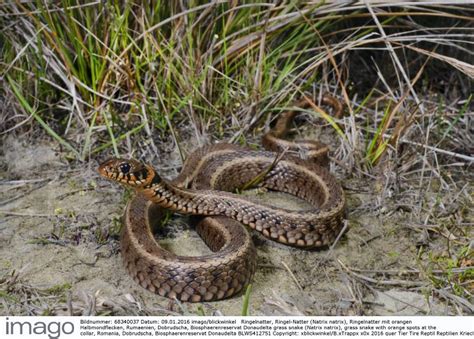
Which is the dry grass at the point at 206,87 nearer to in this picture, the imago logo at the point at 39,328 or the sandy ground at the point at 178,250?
the sandy ground at the point at 178,250

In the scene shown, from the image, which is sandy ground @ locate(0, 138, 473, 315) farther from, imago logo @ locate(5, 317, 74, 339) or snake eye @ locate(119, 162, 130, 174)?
snake eye @ locate(119, 162, 130, 174)

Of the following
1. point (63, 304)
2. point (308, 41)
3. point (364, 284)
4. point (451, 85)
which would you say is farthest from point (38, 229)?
point (451, 85)

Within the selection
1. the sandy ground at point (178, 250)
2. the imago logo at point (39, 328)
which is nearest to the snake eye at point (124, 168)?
the sandy ground at point (178, 250)

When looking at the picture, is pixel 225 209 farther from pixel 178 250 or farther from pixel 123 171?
pixel 123 171

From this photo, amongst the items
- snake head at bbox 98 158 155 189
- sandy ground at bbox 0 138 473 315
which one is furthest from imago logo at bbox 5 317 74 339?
snake head at bbox 98 158 155 189

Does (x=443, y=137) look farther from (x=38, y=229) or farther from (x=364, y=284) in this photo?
(x=38, y=229)
